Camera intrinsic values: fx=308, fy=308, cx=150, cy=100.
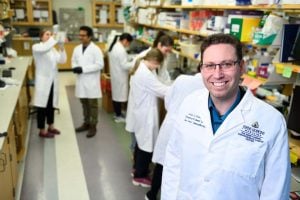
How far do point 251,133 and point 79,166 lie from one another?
2.74 meters

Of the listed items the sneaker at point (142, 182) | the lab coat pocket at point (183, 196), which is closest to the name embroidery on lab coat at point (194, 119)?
the lab coat pocket at point (183, 196)

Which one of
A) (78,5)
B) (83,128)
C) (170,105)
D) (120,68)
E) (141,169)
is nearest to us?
(170,105)

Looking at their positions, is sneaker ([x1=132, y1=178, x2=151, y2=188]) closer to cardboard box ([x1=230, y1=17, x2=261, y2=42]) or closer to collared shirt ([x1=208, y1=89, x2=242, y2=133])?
cardboard box ([x1=230, y1=17, x2=261, y2=42])

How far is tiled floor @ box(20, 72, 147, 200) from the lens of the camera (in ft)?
10.2

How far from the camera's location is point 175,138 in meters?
1.58

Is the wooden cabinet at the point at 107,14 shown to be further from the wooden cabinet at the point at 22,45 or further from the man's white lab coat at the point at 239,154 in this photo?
the man's white lab coat at the point at 239,154

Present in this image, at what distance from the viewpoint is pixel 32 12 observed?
8.29 metres

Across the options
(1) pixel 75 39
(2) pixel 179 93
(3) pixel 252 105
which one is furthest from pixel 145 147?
(1) pixel 75 39

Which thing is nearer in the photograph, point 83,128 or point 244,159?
point 244,159

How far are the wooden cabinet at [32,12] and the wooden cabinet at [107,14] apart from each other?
1.24m

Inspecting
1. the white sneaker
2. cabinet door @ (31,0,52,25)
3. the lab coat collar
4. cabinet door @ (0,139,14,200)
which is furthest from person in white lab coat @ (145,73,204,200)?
cabinet door @ (31,0,52,25)

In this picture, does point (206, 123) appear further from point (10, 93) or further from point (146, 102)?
point (10, 93)

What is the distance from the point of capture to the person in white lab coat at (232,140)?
1.27 meters

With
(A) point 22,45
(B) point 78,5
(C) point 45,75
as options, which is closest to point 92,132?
(C) point 45,75
